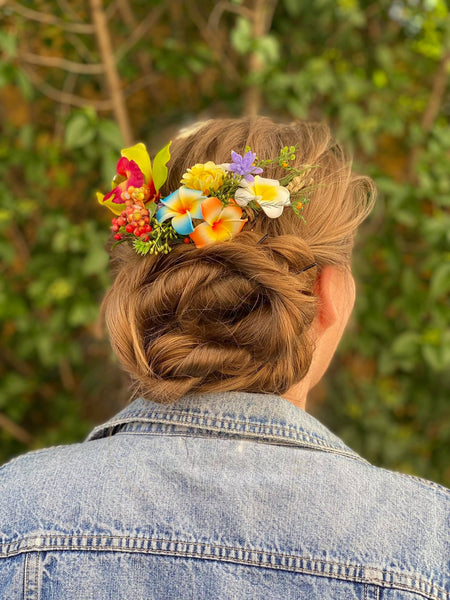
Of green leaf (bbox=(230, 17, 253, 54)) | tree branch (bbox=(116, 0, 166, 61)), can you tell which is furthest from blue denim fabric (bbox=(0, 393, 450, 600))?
tree branch (bbox=(116, 0, 166, 61))

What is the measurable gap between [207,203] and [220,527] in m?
0.41

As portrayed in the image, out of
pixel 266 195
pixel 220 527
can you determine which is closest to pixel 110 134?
pixel 266 195

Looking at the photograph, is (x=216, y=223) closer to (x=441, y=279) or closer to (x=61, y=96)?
(x=441, y=279)

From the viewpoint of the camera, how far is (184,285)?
30.1 inches

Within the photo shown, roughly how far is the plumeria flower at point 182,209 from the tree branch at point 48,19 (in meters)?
1.04

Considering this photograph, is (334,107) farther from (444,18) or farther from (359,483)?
(359,483)

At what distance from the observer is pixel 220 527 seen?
687 mm

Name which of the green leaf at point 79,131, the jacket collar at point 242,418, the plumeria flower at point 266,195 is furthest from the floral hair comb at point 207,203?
the green leaf at point 79,131

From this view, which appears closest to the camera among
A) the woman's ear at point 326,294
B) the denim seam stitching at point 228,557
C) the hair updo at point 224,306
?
the denim seam stitching at point 228,557

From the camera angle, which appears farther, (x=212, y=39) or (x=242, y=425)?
(x=212, y=39)

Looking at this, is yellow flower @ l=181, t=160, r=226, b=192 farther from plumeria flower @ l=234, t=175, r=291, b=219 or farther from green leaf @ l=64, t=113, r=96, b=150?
green leaf @ l=64, t=113, r=96, b=150

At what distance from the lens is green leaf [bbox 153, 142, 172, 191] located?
31.7 inches

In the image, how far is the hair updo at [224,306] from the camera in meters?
0.77

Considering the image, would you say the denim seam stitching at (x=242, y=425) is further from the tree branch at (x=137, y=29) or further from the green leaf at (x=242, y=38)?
the tree branch at (x=137, y=29)
